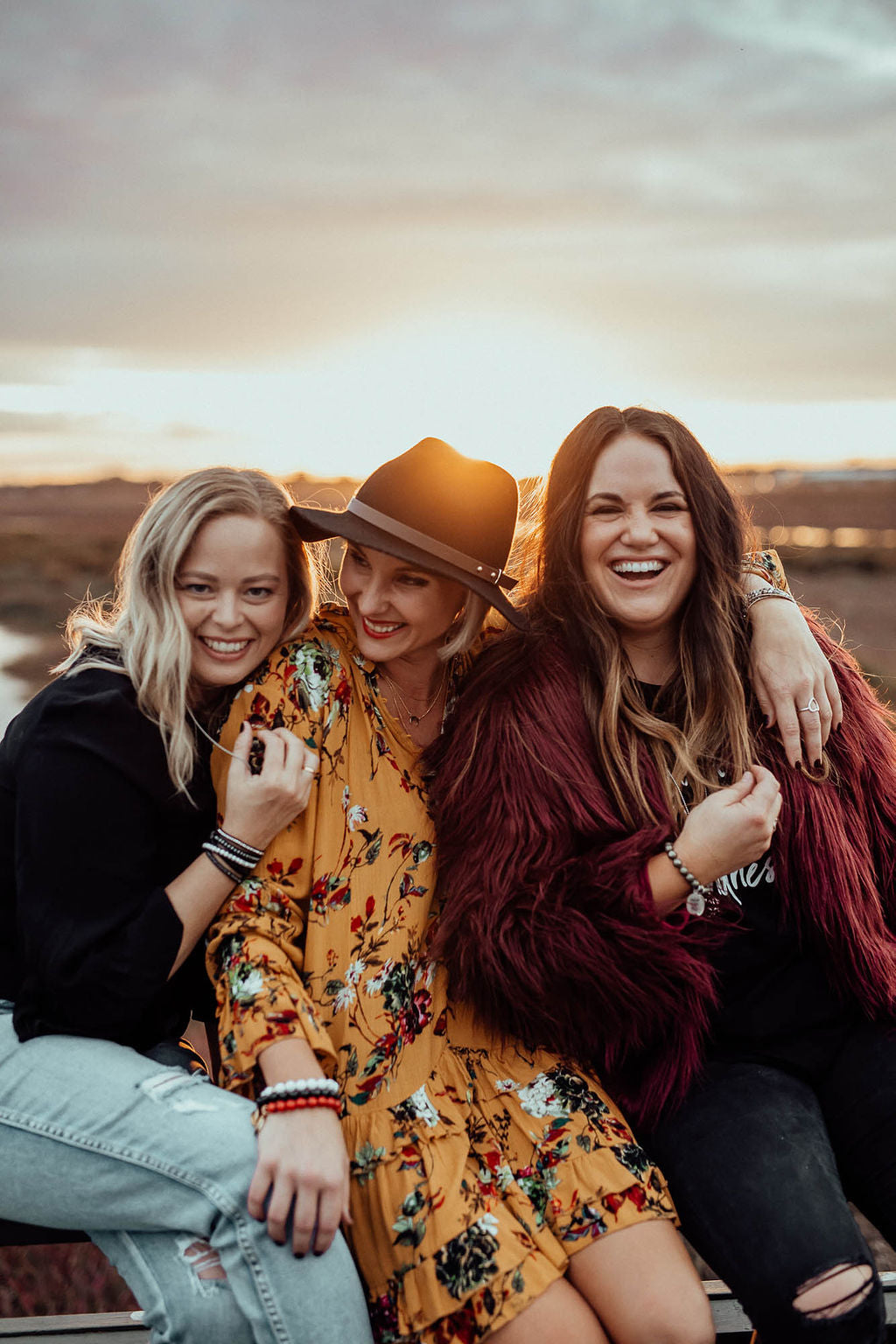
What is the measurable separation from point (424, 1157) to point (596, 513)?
131 centimetres

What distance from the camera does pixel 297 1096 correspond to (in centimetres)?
173

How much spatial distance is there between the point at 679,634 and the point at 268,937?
1.14m

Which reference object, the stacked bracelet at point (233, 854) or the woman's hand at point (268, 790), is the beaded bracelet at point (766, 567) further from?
the stacked bracelet at point (233, 854)

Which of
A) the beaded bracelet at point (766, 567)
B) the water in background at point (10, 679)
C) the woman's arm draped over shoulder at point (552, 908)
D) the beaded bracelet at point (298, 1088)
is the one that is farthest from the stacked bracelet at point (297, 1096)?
the water in background at point (10, 679)

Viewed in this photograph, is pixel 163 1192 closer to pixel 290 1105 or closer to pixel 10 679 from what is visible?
pixel 290 1105

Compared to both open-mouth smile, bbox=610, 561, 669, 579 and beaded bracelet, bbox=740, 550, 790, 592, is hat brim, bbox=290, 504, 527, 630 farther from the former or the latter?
beaded bracelet, bbox=740, 550, 790, 592

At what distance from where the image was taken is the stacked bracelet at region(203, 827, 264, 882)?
1929 mm

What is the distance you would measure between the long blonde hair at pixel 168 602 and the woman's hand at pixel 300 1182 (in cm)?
62

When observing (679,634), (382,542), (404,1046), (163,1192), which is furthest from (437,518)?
(163,1192)

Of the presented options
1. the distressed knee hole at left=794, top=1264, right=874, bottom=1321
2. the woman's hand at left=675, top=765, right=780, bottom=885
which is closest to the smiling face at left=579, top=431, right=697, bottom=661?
the woman's hand at left=675, top=765, right=780, bottom=885

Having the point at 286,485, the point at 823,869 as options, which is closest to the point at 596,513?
the point at 286,485

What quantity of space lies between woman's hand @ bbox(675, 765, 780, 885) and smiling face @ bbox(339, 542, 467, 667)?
65cm

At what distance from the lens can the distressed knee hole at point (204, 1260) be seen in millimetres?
1721

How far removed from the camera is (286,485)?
7.38 feet
